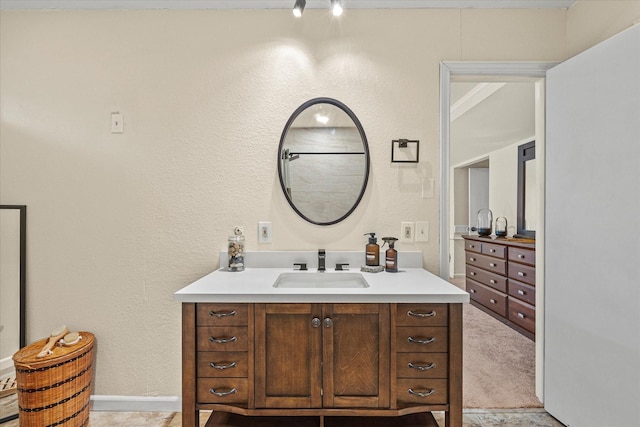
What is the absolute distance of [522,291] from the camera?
126 inches

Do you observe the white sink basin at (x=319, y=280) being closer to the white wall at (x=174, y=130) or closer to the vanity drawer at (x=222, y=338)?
the white wall at (x=174, y=130)

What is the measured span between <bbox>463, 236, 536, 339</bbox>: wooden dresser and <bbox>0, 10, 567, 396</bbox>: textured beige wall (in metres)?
1.67

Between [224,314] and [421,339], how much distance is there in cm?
90

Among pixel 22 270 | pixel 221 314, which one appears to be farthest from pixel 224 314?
pixel 22 270

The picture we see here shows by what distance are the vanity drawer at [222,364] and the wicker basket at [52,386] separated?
2.76 ft

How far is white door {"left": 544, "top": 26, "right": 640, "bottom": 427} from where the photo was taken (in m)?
1.49

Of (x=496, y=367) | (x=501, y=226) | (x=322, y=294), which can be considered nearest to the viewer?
(x=322, y=294)

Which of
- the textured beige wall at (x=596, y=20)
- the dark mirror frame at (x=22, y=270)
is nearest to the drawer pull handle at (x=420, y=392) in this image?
the textured beige wall at (x=596, y=20)

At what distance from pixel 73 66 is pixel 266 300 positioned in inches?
77.1

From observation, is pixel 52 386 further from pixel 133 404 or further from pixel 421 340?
pixel 421 340

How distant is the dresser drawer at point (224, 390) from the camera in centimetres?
147

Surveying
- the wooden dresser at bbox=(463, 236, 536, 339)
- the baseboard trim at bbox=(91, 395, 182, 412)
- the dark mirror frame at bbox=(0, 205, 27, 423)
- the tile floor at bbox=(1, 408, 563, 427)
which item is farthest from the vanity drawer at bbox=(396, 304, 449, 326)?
the dark mirror frame at bbox=(0, 205, 27, 423)

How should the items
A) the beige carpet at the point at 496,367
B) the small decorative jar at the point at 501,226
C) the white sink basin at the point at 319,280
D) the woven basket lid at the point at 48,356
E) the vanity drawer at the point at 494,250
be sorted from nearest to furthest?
the woven basket lid at the point at 48,356, the white sink basin at the point at 319,280, the beige carpet at the point at 496,367, the vanity drawer at the point at 494,250, the small decorative jar at the point at 501,226

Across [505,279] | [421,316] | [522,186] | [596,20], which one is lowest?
[505,279]
